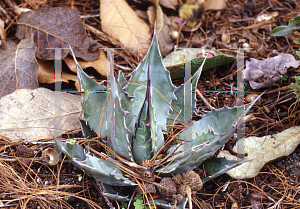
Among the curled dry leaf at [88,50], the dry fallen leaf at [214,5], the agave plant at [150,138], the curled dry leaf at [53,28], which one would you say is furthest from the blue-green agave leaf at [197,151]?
the dry fallen leaf at [214,5]

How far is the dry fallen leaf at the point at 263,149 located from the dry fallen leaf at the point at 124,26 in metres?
1.05

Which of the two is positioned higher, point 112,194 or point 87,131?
point 87,131

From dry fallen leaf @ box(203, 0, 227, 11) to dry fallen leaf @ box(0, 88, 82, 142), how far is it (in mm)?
1512

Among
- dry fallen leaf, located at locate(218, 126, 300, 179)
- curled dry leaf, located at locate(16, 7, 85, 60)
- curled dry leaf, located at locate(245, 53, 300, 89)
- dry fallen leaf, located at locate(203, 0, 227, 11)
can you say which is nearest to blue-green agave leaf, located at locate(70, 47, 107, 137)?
curled dry leaf, located at locate(16, 7, 85, 60)

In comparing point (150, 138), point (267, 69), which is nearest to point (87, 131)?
point (150, 138)

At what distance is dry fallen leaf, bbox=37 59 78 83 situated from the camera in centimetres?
179

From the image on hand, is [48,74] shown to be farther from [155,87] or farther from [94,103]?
[155,87]

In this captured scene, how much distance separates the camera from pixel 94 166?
115 cm

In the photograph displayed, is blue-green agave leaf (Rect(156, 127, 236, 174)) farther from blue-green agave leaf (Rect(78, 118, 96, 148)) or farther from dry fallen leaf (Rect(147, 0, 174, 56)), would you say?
dry fallen leaf (Rect(147, 0, 174, 56))

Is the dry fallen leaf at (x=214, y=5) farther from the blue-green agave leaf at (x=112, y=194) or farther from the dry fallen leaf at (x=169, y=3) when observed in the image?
the blue-green agave leaf at (x=112, y=194)

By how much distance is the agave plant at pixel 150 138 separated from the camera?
3.94ft

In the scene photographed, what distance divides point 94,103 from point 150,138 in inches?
16.0

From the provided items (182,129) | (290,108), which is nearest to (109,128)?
(182,129)

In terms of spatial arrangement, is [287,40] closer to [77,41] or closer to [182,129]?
[182,129]
